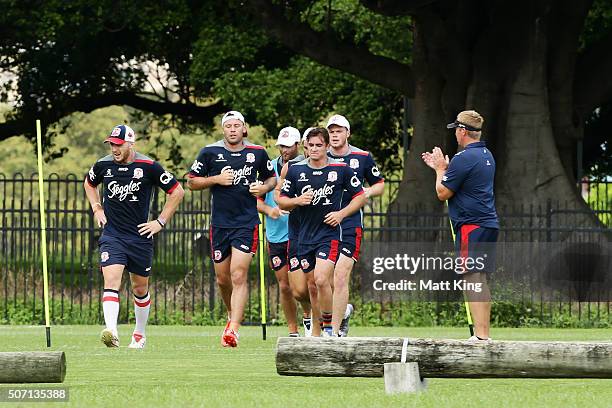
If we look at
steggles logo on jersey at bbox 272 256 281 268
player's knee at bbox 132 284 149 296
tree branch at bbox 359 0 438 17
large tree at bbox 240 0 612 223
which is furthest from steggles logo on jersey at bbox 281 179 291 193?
large tree at bbox 240 0 612 223

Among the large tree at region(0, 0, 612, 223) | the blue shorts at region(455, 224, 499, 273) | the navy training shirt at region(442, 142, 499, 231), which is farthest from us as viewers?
the large tree at region(0, 0, 612, 223)

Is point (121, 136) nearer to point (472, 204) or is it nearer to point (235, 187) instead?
point (235, 187)

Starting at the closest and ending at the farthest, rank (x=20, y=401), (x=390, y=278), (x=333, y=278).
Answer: (x=20, y=401)
(x=333, y=278)
(x=390, y=278)

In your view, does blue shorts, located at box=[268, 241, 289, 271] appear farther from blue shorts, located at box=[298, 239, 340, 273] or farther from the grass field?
blue shorts, located at box=[298, 239, 340, 273]

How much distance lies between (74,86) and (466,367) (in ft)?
91.0

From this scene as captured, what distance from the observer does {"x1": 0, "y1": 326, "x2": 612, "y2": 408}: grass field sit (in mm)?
9789

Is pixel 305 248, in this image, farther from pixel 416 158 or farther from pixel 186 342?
pixel 416 158

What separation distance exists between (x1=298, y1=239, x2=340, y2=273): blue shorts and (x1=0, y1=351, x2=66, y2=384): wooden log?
17.4 ft

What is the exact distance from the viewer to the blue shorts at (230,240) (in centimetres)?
1586

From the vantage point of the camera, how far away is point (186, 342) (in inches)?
677

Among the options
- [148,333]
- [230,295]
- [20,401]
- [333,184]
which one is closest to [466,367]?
[20,401]

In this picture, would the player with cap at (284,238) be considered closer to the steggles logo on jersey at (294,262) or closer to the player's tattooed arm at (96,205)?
the steggles logo on jersey at (294,262)

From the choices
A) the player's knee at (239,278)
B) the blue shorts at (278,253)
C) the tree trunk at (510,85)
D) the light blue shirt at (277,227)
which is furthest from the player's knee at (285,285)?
the tree trunk at (510,85)

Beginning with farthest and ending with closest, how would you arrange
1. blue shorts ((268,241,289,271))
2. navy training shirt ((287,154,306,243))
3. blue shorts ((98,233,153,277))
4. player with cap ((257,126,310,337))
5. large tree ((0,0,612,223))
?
large tree ((0,0,612,223)) → blue shorts ((268,241,289,271)) → player with cap ((257,126,310,337)) → navy training shirt ((287,154,306,243)) → blue shorts ((98,233,153,277))
